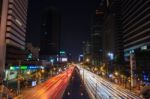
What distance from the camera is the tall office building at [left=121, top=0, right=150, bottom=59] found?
14186 cm

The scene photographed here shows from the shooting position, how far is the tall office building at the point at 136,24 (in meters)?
142

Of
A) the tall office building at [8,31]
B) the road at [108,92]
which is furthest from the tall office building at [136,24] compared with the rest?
the tall office building at [8,31]

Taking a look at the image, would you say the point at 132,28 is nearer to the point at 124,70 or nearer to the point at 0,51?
the point at 124,70

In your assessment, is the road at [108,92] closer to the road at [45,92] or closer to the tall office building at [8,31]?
the road at [45,92]

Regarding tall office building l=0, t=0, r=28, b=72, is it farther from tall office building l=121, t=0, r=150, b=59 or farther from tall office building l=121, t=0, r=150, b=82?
tall office building l=121, t=0, r=150, b=59

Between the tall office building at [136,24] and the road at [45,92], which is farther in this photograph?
the tall office building at [136,24]

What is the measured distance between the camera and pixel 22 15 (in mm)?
176750

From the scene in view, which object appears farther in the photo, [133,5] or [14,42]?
[133,5]

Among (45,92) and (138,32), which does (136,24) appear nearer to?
(138,32)

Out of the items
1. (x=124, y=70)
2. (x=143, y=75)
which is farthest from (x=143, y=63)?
(x=124, y=70)

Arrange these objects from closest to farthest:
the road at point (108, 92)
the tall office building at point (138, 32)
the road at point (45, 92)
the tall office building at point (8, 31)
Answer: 1. the road at point (45, 92)
2. the road at point (108, 92)
3. the tall office building at point (138, 32)
4. the tall office building at point (8, 31)

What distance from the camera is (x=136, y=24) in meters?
163

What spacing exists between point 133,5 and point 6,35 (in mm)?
87235

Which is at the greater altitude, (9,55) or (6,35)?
(6,35)
